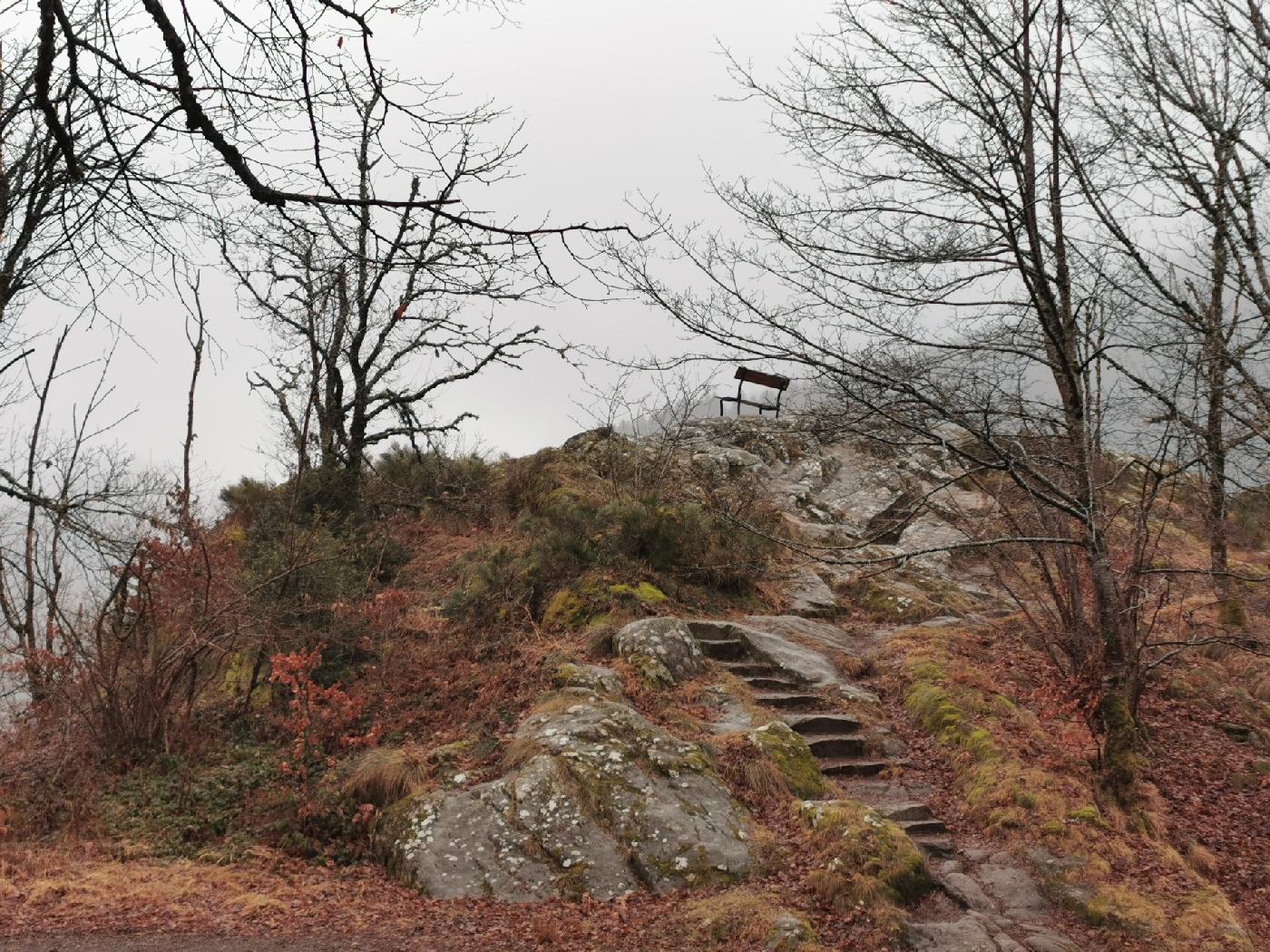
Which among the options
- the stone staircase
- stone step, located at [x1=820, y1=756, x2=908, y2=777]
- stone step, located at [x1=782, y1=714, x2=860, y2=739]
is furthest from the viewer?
stone step, located at [x1=782, y1=714, x2=860, y2=739]

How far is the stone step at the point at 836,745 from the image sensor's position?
7879 mm

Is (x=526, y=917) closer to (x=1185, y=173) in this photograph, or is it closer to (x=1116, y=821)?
(x=1116, y=821)

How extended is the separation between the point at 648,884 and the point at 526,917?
0.88 meters

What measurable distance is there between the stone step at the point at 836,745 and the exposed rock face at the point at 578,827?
1514 mm

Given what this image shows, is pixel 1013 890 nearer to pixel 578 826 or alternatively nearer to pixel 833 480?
pixel 578 826

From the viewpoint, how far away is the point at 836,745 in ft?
26.0

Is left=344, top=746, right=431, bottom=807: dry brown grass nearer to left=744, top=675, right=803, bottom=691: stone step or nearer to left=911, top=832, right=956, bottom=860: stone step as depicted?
left=744, top=675, right=803, bottom=691: stone step

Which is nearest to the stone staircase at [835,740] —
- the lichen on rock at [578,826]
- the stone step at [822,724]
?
the stone step at [822,724]

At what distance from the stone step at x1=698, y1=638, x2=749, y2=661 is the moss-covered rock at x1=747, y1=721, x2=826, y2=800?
1994 millimetres

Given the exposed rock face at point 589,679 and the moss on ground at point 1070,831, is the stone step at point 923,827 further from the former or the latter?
the exposed rock face at point 589,679

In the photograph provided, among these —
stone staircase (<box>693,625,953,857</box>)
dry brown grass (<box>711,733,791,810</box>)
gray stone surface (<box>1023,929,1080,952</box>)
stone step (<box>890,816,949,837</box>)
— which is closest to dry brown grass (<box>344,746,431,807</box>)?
dry brown grass (<box>711,733,791,810</box>)

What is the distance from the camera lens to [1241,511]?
17922 millimetres

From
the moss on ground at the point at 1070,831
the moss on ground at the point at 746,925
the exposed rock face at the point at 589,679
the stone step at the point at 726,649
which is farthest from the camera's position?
the stone step at the point at 726,649

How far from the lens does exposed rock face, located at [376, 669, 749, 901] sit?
5691mm
